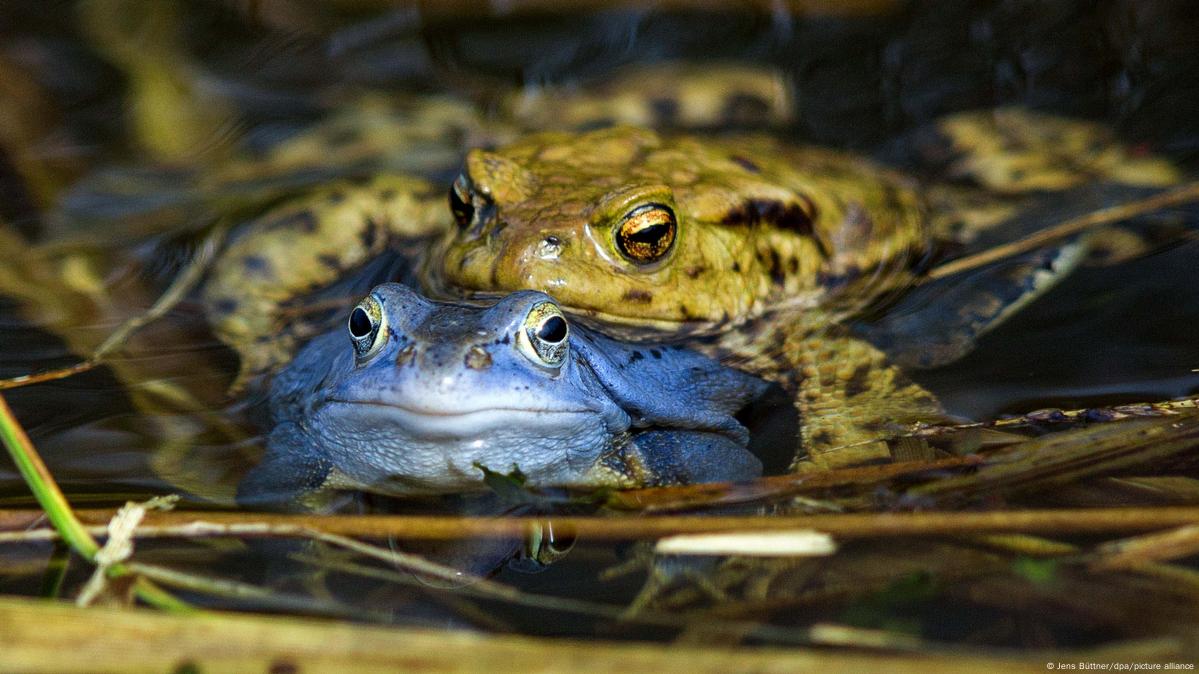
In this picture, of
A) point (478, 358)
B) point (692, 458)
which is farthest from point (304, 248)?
point (692, 458)

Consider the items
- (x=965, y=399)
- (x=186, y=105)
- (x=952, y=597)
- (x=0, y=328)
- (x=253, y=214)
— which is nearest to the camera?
(x=952, y=597)

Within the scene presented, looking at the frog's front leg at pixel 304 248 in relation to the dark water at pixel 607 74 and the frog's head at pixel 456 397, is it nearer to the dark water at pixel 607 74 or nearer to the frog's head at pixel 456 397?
the dark water at pixel 607 74

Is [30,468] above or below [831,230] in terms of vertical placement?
below

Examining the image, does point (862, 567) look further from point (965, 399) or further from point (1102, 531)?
point (965, 399)

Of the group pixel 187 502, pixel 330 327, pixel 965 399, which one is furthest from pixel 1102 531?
pixel 330 327

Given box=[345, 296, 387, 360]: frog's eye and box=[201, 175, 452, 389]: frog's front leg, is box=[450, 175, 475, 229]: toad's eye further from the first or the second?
box=[345, 296, 387, 360]: frog's eye

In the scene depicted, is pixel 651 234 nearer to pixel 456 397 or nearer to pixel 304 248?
pixel 456 397
